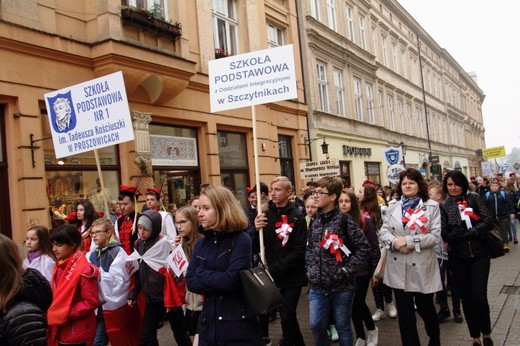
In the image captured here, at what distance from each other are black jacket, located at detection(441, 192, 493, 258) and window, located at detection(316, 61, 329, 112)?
1551 centimetres

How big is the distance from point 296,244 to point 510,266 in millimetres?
6791

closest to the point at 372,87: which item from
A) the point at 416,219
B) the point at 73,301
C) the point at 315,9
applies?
the point at 315,9

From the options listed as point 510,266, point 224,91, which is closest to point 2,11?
point 224,91

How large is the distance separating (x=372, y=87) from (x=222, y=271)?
2476cm

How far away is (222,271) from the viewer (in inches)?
129

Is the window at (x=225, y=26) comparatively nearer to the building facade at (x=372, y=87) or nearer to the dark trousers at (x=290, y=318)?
the building facade at (x=372, y=87)

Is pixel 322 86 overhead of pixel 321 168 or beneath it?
overhead

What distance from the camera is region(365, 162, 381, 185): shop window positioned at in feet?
79.9

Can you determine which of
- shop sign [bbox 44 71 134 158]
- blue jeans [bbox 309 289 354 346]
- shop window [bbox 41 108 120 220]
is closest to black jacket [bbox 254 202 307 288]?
blue jeans [bbox 309 289 354 346]

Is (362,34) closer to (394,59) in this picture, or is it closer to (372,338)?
(394,59)

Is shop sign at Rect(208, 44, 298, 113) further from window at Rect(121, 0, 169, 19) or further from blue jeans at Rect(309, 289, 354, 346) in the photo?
window at Rect(121, 0, 169, 19)

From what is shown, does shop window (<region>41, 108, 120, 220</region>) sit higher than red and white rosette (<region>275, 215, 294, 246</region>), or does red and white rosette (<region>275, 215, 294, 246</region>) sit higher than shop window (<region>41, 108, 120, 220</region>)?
shop window (<region>41, 108, 120, 220</region>)

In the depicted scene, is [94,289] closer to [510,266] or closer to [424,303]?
[424,303]

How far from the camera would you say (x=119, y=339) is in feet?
17.1
